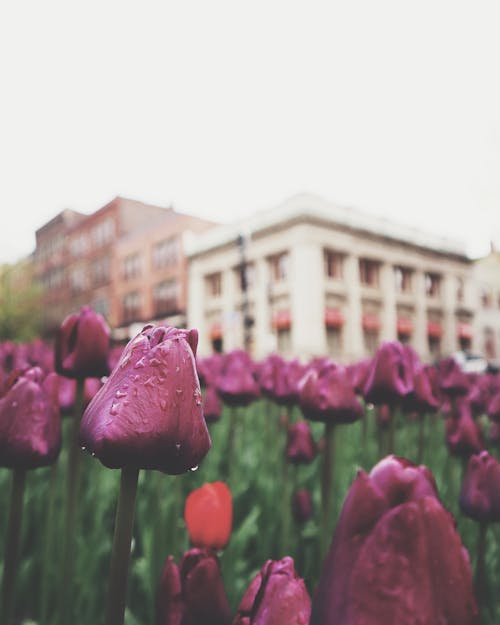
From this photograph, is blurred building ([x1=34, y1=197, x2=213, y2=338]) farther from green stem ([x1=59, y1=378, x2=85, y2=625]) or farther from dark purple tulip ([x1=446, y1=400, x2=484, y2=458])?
green stem ([x1=59, y1=378, x2=85, y2=625])

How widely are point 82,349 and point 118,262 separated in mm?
48598

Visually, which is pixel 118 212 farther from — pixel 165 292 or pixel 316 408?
pixel 316 408

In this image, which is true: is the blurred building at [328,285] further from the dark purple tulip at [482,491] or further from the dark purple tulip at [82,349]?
the dark purple tulip at [482,491]

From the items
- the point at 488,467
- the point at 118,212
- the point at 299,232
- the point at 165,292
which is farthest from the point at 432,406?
the point at 118,212

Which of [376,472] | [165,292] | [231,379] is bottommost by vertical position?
[376,472]

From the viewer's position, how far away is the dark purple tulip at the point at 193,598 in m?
0.78

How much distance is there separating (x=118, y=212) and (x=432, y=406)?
50279 millimetres

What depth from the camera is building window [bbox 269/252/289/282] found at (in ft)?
116

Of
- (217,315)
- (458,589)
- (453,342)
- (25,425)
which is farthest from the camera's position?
(453,342)

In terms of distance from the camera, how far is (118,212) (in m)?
50.4

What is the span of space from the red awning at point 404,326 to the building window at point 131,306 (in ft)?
62.1

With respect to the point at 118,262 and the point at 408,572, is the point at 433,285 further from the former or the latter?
the point at 408,572

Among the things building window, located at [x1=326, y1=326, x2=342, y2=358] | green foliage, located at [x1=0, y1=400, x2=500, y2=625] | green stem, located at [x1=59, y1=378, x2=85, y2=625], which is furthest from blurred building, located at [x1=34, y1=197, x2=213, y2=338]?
green stem, located at [x1=59, y1=378, x2=85, y2=625]

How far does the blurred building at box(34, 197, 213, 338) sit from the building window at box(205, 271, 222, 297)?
1825 mm
